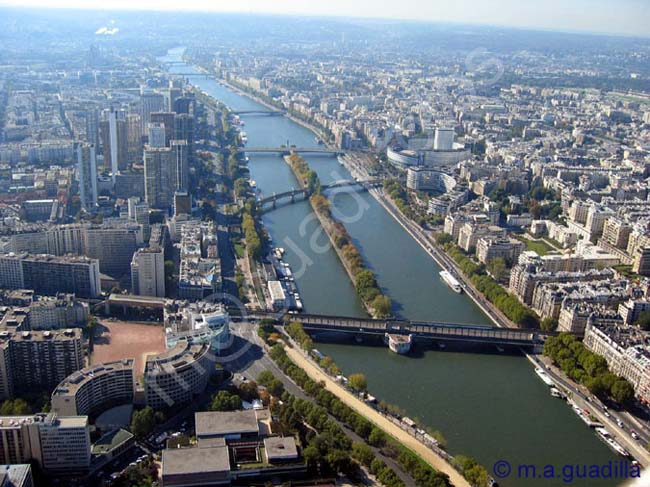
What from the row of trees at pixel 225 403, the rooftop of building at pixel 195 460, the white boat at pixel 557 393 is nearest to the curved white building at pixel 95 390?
the row of trees at pixel 225 403

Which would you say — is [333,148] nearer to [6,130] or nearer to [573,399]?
[6,130]

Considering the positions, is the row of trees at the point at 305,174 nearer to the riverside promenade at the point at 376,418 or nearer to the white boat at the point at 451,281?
the white boat at the point at 451,281

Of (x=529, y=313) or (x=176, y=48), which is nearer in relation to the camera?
(x=529, y=313)

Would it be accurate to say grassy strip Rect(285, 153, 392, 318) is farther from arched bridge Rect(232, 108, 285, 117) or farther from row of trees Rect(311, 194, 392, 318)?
arched bridge Rect(232, 108, 285, 117)

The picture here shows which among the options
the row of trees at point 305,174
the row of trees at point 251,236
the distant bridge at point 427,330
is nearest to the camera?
the distant bridge at point 427,330

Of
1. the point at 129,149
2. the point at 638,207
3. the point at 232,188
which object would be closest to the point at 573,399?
the point at 638,207

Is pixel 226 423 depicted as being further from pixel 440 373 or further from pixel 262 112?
pixel 262 112
